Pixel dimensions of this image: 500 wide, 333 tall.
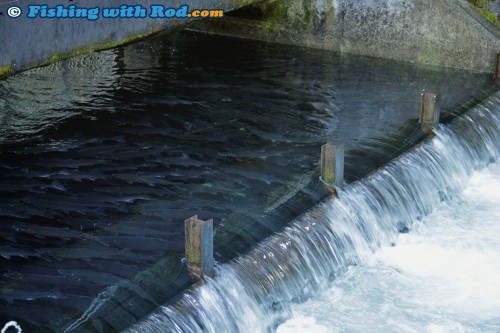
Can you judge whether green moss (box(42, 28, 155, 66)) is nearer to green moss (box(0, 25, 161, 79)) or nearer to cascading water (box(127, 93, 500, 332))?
green moss (box(0, 25, 161, 79))

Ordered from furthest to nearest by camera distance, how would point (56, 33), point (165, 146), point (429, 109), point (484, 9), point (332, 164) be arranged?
point (484, 9)
point (429, 109)
point (165, 146)
point (332, 164)
point (56, 33)

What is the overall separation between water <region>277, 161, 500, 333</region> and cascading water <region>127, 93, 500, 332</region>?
0.55 ft

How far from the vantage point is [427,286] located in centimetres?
1016

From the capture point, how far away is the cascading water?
8.56 meters

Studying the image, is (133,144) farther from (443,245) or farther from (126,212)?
(443,245)

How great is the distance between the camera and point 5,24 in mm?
9664

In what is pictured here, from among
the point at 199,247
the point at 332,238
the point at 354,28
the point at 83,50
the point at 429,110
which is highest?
the point at 354,28

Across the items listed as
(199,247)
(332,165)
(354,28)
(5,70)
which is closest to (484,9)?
(354,28)

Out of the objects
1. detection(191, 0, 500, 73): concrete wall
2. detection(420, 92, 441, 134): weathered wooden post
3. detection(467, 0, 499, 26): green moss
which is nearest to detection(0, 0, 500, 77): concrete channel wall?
Result: detection(191, 0, 500, 73): concrete wall

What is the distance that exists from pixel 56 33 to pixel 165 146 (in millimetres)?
2426

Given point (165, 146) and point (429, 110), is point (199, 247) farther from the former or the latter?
point (429, 110)

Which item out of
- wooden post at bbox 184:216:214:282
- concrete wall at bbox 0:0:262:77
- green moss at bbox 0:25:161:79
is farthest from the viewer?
green moss at bbox 0:25:161:79

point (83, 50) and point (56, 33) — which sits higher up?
point (56, 33)

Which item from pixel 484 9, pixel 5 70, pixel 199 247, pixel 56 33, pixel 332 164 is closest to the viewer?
pixel 199 247
